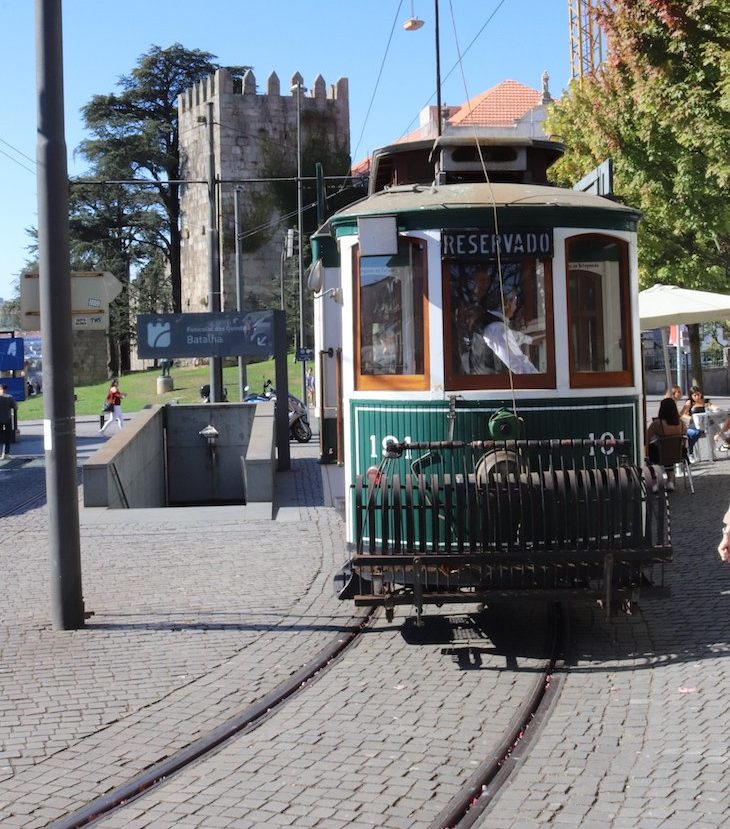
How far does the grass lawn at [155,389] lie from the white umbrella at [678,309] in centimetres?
2885

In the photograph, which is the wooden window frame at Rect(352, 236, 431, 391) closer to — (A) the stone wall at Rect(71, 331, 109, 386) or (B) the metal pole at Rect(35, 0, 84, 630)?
(B) the metal pole at Rect(35, 0, 84, 630)

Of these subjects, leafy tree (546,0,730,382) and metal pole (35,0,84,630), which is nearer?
metal pole (35,0,84,630)

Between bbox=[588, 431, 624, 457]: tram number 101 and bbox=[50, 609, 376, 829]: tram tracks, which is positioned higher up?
bbox=[588, 431, 624, 457]: tram number 101

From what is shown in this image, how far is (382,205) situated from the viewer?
310 inches

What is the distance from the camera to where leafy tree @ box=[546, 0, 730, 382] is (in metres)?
13.5

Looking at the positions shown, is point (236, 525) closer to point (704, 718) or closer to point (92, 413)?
point (704, 718)

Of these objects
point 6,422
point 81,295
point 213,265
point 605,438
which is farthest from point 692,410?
point 6,422

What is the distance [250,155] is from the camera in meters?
68.8

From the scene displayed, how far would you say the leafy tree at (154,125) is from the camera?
222ft

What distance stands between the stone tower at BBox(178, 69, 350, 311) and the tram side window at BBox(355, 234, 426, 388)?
60.0 m

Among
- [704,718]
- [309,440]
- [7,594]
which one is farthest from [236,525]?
[309,440]

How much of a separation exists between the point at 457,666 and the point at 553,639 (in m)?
0.84

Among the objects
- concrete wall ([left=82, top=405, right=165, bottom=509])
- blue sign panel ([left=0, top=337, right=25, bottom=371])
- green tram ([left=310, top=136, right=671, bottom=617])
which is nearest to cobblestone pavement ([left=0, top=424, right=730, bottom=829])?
green tram ([left=310, top=136, right=671, bottom=617])

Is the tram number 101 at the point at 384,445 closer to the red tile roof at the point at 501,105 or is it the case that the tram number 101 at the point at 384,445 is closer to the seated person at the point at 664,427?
the seated person at the point at 664,427
